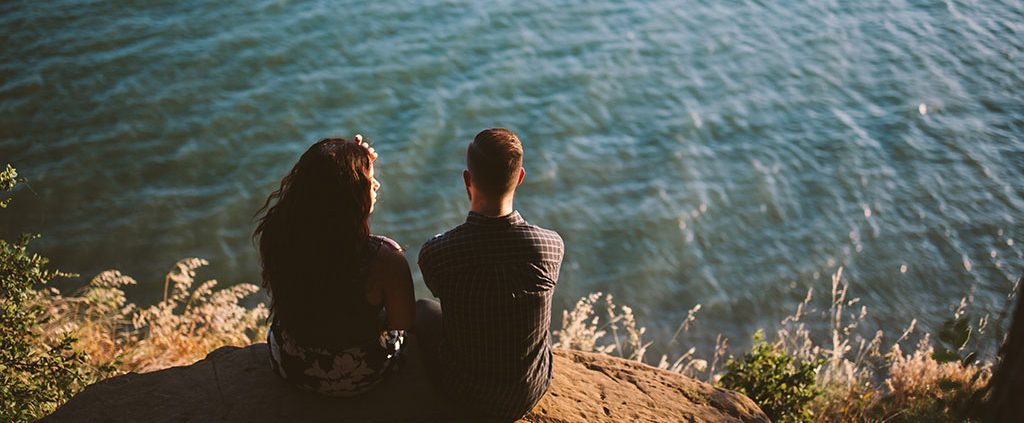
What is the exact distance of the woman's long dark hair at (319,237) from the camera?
125 inches

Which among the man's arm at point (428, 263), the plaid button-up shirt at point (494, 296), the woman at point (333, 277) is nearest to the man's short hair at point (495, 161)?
the plaid button-up shirt at point (494, 296)

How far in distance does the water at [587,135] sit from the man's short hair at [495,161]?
417 cm

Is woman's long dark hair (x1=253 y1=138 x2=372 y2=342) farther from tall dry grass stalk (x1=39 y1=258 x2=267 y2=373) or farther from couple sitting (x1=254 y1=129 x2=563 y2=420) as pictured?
tall dry grass stalk (x1=39 y1=258 x2=267 y2=373)

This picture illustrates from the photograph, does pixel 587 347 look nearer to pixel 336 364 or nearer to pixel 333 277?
pixel 336 364

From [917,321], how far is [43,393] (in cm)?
711

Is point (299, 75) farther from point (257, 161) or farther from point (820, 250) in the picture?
point (820, 250)

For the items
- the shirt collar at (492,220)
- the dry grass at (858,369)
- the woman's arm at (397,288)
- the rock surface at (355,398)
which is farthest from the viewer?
the dry grass at (858,369)

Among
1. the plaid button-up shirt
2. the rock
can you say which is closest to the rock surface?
the rock

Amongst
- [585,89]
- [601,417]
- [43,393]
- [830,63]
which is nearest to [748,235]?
[585,89]

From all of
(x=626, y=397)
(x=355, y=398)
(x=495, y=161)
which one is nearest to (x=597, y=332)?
(x=626, y=397)

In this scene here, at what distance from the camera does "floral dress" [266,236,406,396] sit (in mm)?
3492

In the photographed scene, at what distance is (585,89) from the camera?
9922 mm

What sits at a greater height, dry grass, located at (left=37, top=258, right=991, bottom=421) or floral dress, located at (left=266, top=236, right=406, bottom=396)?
floral dress, located at (left=266, top=236, right=406, bottom=396)

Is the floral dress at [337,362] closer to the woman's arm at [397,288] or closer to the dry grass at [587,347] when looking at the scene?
the woman's arm at [397,288]
